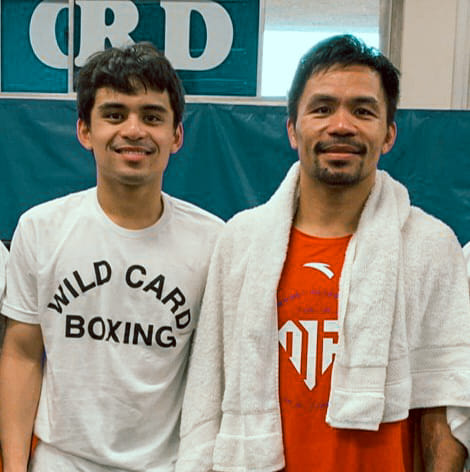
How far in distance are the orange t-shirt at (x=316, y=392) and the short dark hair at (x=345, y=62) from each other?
1.15 feet

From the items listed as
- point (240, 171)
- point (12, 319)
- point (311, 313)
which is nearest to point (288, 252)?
point (311, 313)

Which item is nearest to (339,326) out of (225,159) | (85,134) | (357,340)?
(357,340)

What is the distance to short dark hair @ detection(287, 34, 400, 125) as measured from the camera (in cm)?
117

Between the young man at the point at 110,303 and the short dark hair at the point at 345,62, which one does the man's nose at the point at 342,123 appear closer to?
the short dark hair at the point at 345,62

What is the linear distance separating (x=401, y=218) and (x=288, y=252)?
23cm

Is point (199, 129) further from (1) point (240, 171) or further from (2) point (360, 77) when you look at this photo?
(2) point (360, 77)

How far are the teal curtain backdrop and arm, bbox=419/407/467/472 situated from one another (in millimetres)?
1533

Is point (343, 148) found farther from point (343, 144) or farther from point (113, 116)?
point (113, 116)

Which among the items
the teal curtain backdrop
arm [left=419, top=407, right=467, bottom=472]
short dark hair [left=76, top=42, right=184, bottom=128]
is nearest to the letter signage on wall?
the teal curtain backdrop

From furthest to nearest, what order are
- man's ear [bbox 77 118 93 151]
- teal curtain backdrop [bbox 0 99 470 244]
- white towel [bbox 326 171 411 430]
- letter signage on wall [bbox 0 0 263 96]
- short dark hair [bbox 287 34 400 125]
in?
1. letter signage on wall [bbox 0 0 263 96]
2. teal curtain backdrop [bbox 0 99 470 244]
3. man's ear [bbox 77 118 93 151]
4. short dark hair [bbox 287 34 400 125]
5. white towel [bbox 326 171 411 430]

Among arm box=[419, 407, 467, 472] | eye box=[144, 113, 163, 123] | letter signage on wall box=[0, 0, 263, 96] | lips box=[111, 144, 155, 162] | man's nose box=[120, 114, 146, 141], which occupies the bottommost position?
arm box=[419, 407, 467, 472]

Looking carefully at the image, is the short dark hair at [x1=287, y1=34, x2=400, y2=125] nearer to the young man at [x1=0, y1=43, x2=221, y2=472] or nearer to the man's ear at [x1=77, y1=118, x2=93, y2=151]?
the young man at [x1=0, y1=43, x2=221, y2=472]

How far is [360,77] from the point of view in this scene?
1.15m

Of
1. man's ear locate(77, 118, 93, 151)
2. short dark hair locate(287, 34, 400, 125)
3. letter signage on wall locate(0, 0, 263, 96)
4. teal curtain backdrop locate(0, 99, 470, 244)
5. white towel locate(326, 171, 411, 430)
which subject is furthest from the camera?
letter signage on wall locate(0, 0, 263, 96)
